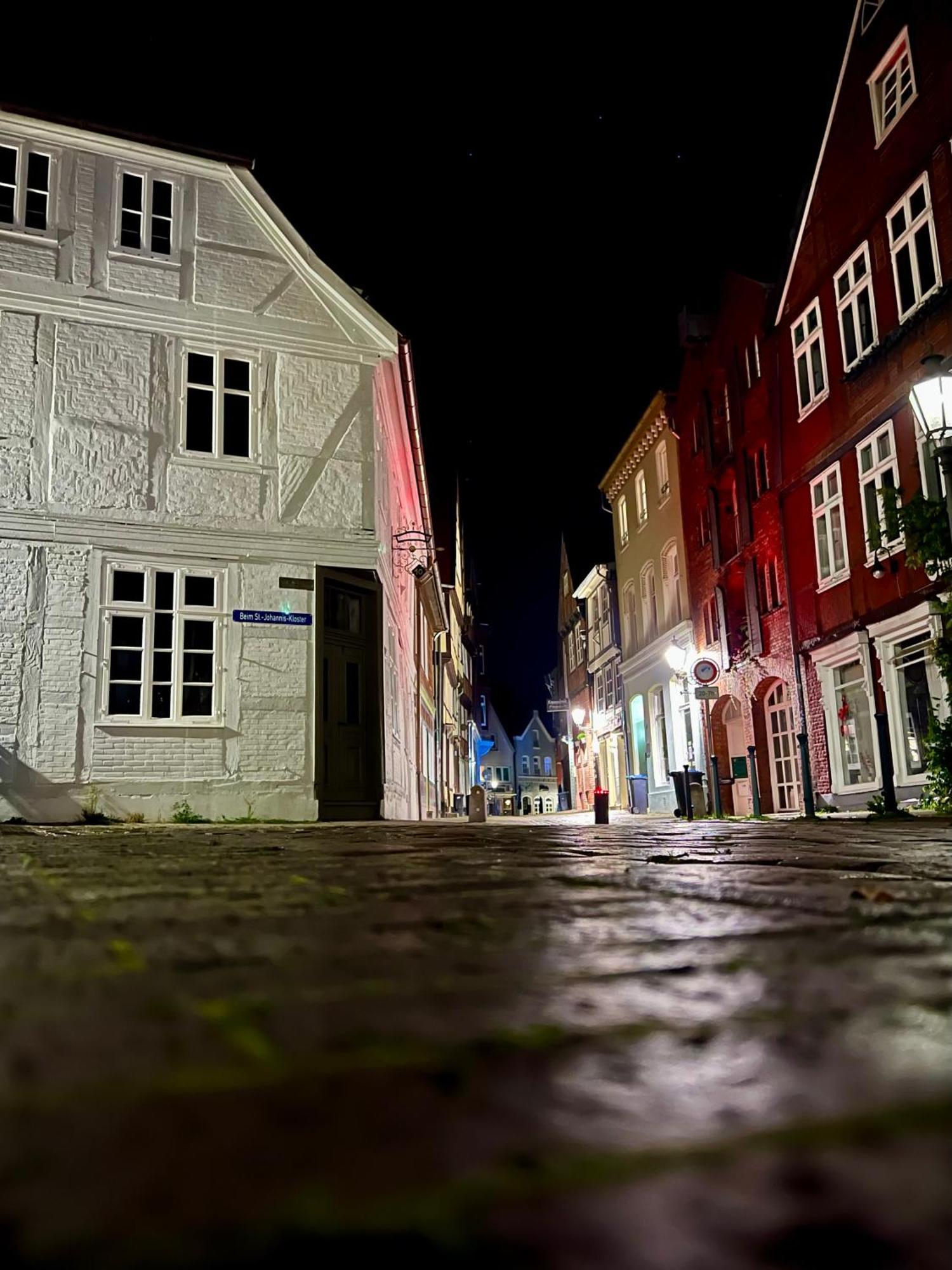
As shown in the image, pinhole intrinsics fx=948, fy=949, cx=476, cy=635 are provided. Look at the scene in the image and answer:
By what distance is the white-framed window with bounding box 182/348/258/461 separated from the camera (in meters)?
12.9

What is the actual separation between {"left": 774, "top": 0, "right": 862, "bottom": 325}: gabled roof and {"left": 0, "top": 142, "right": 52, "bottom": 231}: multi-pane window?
13.2 m

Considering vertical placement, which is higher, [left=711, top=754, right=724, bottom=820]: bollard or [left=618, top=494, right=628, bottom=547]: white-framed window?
[left=618, top=494, right=628, bottom=547]: white-framed window

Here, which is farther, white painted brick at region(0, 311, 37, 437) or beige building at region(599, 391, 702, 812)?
beige building at region(599, 391, 702, 812)

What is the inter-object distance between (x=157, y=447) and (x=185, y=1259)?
13094 mm

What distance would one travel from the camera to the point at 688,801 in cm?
1614

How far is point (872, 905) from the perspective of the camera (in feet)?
5.35

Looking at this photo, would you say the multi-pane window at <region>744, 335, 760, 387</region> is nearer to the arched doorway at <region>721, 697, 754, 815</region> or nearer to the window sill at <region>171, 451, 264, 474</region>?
the arched doorway at <region>721, 697, 754, 815</region>

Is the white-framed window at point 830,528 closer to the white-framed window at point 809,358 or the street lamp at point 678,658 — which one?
the white-framed window at point 809,358

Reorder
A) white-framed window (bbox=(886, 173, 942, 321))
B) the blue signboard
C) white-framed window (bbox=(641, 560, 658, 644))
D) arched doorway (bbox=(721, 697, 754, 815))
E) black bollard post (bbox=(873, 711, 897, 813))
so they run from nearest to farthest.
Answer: black bollard post (bbox=(873, 711, 897, 813))
the blue signboard
white-framed window (bbox=(886, 173, 942, 321))
arched doorway (bbox=(721, 697, 754, 815))
white-framed window (bbox=(641, 560, 658, 644))

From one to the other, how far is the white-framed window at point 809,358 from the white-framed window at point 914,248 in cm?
265

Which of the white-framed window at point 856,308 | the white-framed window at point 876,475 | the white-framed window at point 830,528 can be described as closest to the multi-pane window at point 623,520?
the white-framed window at point 830,528

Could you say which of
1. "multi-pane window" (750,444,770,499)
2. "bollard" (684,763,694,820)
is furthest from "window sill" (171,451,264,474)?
"multi-pane window" (750,444,770,499)

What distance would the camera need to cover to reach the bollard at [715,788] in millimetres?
16453

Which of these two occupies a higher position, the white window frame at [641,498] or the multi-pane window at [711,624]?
the white window frame at [641,498]
